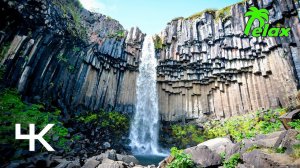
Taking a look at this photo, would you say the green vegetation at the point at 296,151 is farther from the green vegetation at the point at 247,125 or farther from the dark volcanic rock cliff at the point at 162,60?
the dark volcanic rock cliff at the point at 162,60

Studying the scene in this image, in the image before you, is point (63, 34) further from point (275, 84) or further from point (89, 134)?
point (275, 84)

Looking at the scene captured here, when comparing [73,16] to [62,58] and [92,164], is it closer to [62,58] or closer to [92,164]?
[62,58]

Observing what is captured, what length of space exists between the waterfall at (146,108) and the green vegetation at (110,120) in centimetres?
142

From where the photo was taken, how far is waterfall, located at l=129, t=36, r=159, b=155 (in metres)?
23.3

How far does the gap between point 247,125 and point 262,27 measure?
8619 mm

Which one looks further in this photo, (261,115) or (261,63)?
(261,63)

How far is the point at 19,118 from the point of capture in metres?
11.8

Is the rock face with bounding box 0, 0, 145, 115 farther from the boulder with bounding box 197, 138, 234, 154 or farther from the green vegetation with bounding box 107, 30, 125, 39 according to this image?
the boulder with bounding box 197, 138, 234, 154

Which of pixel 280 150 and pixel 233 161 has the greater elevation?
pixel 280 150

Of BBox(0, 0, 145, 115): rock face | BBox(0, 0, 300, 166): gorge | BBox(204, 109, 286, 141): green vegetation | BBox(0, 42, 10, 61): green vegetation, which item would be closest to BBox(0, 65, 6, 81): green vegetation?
BBox(0, 0, 145, 115): rock face

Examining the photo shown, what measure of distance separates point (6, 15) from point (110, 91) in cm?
1174

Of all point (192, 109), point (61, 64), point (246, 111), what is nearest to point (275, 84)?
point (246, 111)

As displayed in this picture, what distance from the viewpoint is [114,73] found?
24.4 m

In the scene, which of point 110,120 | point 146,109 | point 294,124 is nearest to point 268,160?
point 294,124
